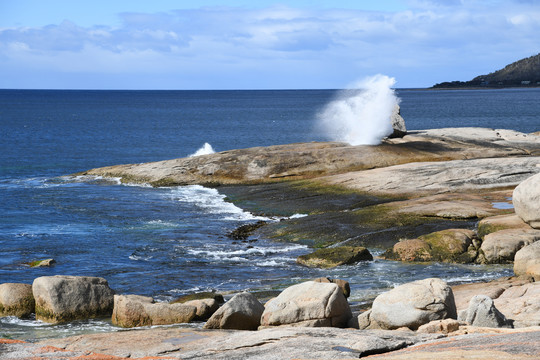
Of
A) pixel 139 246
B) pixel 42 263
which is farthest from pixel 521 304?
pixel 42 263

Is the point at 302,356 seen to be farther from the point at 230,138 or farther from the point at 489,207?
the point at 230,138

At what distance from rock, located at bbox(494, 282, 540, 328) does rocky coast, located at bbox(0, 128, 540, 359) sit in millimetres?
50

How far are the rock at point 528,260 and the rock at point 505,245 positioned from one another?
2504 mm

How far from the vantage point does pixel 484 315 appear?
597 inches

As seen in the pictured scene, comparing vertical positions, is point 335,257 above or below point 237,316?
below

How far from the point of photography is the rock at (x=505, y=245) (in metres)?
24.8

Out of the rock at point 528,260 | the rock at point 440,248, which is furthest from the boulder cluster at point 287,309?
the rock at point 440,248

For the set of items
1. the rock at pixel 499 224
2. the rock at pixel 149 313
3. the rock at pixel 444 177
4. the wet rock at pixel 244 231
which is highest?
the rock at pixel 444 177

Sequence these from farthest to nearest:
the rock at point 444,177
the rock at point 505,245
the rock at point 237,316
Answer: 1. the rock at point 444,177
2. the rock at point 505,245
3. the rock at point 237,316

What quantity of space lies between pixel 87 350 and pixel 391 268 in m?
13.1

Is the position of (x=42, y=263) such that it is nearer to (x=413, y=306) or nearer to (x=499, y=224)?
(x=413, y=306)

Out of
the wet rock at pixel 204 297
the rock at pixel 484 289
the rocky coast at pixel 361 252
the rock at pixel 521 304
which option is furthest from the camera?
the wet rock at pixel 204 297

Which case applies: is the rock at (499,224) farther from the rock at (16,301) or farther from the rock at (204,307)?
the rock at (16,301)

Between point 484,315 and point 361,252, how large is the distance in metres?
10.7
